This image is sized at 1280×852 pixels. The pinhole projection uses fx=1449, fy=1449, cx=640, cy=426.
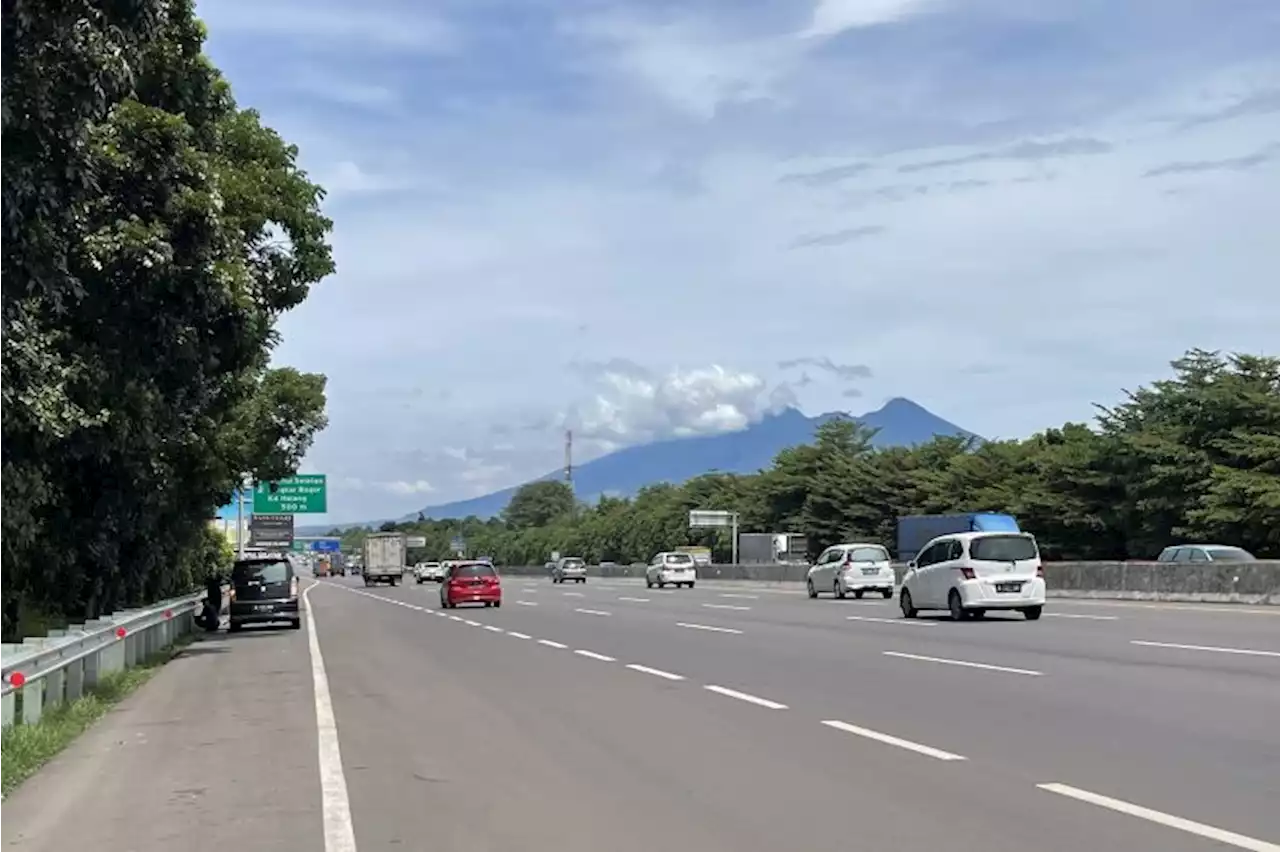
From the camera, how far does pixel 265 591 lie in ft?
107

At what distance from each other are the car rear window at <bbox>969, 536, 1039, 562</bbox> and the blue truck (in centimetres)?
2753

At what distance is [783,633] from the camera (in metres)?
24.7

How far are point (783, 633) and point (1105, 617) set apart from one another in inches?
279

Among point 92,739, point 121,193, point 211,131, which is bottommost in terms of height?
point 92,739

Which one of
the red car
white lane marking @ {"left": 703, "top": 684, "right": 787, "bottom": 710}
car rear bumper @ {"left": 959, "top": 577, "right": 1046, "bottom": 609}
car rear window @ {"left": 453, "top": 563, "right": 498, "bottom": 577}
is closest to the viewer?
white lane marking @ {"left": 703, "top": 684, "right": 787, "bottom": 710}

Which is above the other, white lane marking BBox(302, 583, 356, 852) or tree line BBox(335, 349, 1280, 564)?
tree line BBox(335, 349, 1280, 564)

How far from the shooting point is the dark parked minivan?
3238 cm

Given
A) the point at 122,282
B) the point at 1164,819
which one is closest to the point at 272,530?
the point at 122,282

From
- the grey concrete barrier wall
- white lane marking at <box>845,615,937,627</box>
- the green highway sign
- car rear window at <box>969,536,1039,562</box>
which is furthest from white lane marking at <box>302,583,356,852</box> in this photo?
the green highway sign

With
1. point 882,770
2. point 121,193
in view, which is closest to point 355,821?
point 882,770

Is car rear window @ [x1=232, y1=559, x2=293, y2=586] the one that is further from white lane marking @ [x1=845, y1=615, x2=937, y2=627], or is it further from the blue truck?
the blue truck

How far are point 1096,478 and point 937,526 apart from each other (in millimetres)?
8792

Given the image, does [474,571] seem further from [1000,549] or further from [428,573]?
[428,573]

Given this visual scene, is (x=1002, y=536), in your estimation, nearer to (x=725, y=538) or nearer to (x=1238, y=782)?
(x=1238, y=782)
